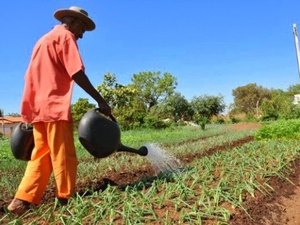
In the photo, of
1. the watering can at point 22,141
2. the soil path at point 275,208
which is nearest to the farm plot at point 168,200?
the soil path at point 275,208

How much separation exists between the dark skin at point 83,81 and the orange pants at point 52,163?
0.35 m

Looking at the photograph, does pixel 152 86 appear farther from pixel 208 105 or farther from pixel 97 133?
pixel 97 133

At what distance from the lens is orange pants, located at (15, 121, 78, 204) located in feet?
13.6

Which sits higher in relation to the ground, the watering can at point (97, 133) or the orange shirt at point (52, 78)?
the orange shirt at point (52, 78)

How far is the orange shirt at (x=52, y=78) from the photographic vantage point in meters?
4.17

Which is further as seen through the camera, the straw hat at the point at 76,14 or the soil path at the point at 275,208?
the straw hat at the point at 76,14

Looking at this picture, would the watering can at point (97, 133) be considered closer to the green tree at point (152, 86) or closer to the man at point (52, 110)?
the man at point (52, 110)

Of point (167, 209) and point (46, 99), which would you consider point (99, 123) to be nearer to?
point (46, 99)

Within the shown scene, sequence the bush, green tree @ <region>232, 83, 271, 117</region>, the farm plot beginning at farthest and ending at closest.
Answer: green tree @ <region>232, 83, 271, 117</region> < the bush < the farm plot

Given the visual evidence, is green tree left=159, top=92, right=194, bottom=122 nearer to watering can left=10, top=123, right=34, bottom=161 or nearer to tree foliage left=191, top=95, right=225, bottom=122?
tree foliage left=191, top=95, right=225, bottom=122

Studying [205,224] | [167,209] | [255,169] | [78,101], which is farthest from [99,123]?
[78,101]

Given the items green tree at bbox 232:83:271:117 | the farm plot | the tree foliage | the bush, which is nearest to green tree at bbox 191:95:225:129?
the tree foliage

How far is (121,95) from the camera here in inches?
1925

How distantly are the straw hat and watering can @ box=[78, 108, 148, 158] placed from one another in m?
0.82
